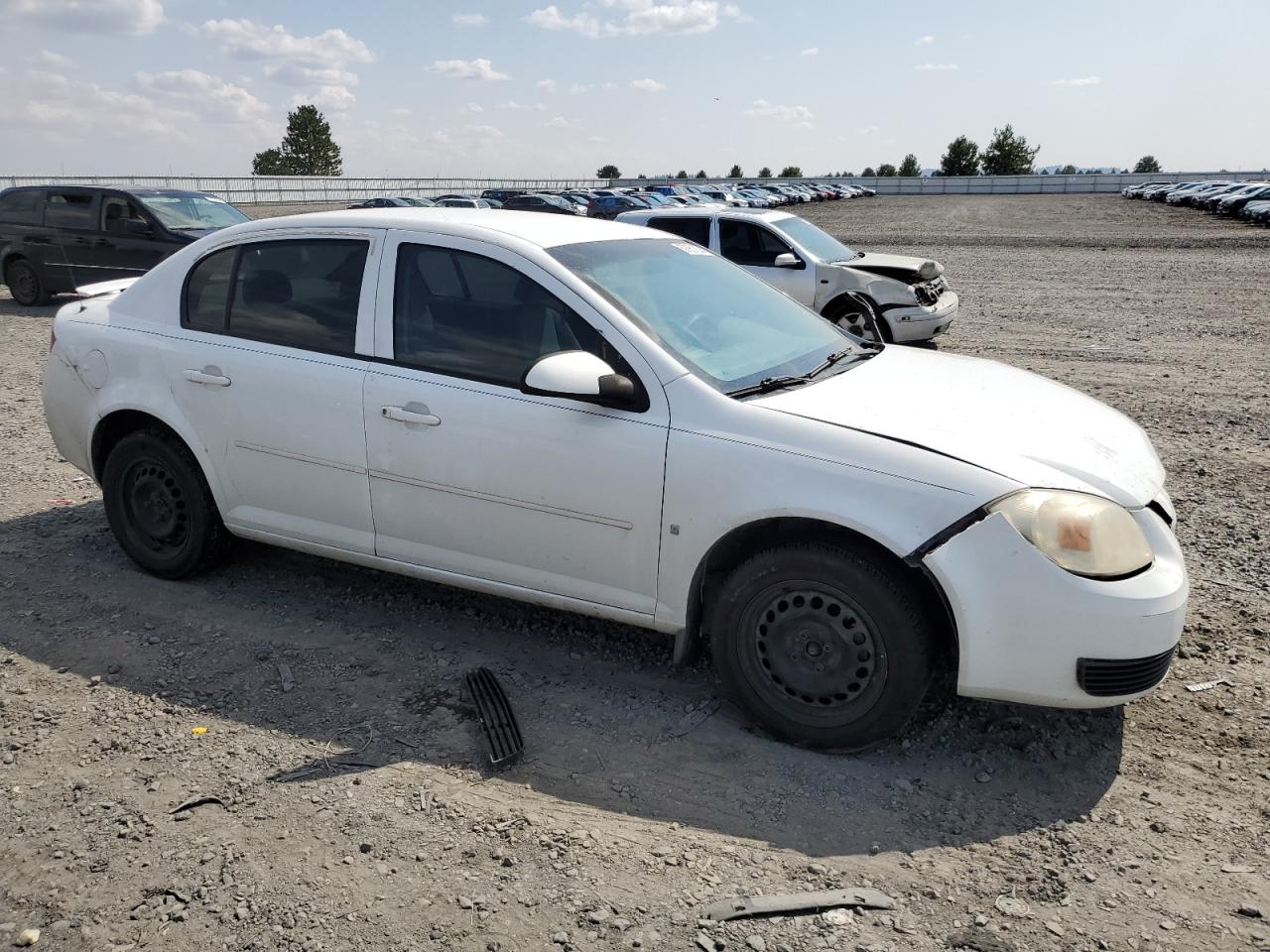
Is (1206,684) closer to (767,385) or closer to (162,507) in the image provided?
(767,385)

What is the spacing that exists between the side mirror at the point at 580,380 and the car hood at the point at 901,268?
8678mm

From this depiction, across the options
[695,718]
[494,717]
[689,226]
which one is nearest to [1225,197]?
[689,226]

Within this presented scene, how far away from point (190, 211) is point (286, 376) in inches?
454

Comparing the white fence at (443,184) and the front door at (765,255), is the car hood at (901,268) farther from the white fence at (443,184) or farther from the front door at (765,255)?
the white fence at (443,184)

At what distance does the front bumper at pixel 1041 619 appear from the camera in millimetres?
2957

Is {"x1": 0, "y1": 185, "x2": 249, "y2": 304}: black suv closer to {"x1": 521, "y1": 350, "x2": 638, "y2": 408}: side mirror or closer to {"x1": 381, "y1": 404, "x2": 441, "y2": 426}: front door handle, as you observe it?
{"x1": 381, "y1": 404, "x2": 441, "y2": 426}: front door handle

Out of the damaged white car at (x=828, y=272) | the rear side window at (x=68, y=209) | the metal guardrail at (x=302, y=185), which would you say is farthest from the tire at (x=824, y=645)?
the metal guardrail at (x=302, y=185)

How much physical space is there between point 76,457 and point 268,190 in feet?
203

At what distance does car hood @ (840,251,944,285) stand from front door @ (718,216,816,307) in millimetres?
698

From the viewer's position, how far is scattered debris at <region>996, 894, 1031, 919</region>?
262 centimetres

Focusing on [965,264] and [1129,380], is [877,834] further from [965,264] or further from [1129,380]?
[965,264]

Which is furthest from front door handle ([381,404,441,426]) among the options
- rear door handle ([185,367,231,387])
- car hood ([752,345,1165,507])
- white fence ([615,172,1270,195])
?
white fence ([615,172,1270,195])

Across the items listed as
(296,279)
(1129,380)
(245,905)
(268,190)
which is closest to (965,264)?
(1129,380)

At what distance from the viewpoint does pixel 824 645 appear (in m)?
3.27
